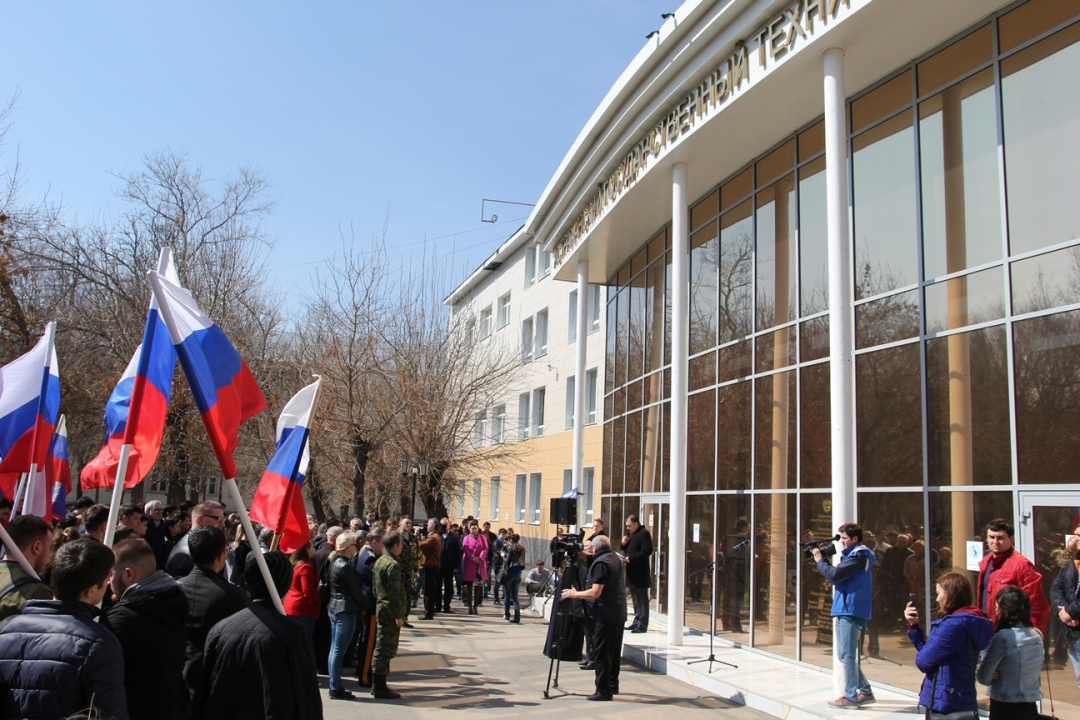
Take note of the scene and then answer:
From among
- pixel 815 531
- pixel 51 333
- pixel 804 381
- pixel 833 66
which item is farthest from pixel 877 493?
pixel 51 333

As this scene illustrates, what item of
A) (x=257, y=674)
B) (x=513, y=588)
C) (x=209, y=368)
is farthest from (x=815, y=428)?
(x=257, y=674)

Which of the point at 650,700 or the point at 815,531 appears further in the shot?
the point at 815,531

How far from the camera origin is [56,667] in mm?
3451

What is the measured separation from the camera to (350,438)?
81.7 ft

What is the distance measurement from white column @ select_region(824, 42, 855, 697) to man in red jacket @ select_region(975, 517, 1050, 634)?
236 cm

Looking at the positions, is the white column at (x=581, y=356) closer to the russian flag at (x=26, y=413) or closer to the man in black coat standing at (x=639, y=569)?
the man in black coat standing at (x=639, y=569)

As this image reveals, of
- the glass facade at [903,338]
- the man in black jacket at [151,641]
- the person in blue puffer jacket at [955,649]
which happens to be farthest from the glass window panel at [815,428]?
the man in black jacket at [151,641]

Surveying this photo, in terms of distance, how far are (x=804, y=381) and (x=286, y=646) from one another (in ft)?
30.5

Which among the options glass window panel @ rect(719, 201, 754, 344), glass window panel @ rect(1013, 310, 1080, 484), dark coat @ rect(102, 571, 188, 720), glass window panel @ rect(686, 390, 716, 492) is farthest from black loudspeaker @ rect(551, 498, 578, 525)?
dark coat @ rect(102, 571, 188, 720)

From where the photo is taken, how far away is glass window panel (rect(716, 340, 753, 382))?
13.7 m

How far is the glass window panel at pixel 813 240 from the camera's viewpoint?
39.7 ft

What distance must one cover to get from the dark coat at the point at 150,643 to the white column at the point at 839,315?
7.33 m

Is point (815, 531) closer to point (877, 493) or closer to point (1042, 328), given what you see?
point (877, 493)

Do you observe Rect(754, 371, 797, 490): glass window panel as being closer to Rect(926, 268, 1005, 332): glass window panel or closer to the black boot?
Rect(926, 268, 1005, 332): glass window panel
